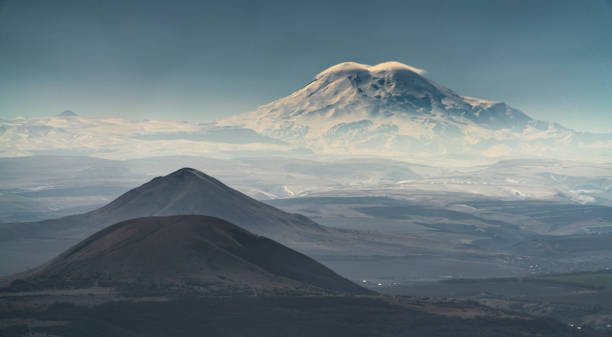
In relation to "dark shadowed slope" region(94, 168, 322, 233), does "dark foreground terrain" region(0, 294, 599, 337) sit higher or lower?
lower

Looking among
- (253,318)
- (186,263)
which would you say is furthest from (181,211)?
(253,318)

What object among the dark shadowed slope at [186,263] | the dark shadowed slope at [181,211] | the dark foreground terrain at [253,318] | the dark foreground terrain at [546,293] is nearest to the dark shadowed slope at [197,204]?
the dark shadowed slope at [181,211]

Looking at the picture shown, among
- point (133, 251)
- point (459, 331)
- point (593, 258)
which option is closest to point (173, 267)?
point (133, 251)

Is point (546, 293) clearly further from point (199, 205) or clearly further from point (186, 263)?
point (199, 205)

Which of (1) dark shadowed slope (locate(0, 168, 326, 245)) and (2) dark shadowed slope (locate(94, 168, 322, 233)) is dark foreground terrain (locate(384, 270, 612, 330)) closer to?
(1) dark shadowed slope (locate(0, 168, 326, 245))

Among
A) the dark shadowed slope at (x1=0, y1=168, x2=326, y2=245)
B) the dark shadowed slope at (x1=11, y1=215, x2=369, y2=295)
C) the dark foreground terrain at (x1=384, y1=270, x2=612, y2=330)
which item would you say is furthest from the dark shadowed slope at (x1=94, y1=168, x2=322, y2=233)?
the dark shadowed slope at (x1=11, y1=215, x2=369, y2=295)
